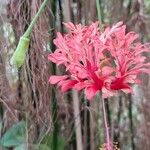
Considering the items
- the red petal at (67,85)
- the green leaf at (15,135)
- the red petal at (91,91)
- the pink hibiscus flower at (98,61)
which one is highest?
the pink hibiscus flower at (98,61)

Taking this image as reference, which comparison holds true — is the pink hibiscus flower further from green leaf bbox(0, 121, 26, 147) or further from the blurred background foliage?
green leaf bbox(0, 121, 26, 147)

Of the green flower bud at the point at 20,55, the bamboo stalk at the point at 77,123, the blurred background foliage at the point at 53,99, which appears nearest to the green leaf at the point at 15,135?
the blurred background foliage at the point at 53,99

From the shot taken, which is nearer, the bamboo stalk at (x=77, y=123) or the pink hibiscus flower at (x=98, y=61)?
the pink hibiscus flower at (x=98, y=61)

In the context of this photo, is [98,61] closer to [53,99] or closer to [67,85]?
[67,85]

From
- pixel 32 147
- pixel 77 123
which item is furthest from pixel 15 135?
pixel 77 123

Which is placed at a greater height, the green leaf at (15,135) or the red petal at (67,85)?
the red petal at (67,85)

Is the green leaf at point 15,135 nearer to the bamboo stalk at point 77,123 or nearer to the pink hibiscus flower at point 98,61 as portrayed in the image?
the bamboo stalk at point 77,123

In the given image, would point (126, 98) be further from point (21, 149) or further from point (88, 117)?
point (21, 149)
